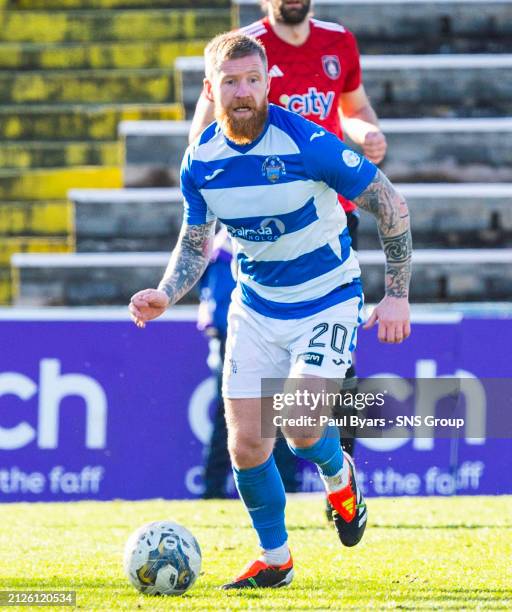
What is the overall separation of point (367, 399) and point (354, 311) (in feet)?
11.1

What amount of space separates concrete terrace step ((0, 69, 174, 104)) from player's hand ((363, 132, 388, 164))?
838cm

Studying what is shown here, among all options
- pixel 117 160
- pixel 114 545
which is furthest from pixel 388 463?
pixel 117 160

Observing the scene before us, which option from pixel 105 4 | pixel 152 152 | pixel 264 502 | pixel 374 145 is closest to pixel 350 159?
pixel 374 145

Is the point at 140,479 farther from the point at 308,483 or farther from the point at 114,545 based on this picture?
the point at 114,545

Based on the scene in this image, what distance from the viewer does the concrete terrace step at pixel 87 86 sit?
48.3 feet

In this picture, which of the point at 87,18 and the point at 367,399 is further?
the point at 87,18

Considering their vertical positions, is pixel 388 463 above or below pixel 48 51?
below

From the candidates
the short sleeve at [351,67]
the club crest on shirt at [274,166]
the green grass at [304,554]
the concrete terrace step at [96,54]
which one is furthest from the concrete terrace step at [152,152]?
the club crest on shirt at [274,166]

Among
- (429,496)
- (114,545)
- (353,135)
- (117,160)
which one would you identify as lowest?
(429,496)

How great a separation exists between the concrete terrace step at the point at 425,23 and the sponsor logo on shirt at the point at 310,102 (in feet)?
23.4

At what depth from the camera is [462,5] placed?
1413cm

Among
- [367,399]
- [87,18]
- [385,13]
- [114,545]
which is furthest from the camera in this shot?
[87,18]

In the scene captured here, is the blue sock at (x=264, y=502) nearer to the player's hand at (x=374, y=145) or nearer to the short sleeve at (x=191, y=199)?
the short sleeve at (x=191, y=199)

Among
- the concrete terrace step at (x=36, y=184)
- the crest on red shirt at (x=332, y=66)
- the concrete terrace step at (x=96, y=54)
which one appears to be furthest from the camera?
the concrete terrace step at (x=96, y=54)
